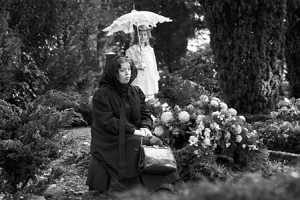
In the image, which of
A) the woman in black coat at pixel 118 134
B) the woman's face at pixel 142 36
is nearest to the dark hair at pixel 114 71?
the woman in black coat at pixel 118 134

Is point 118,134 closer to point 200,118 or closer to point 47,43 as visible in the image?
point 200,118

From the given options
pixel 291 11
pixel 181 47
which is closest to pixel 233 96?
pixel 291 11

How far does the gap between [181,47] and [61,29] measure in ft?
33.9

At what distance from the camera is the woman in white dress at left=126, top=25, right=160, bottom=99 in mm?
10477

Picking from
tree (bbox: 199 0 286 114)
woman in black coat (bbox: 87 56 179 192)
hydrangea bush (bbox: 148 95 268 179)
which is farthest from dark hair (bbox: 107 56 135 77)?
tree (bbox: 199 0 286 114)

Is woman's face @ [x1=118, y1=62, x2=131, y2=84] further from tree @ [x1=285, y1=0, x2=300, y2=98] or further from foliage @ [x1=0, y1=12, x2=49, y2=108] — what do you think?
tree @ [x1=285, y1=0, x2=300, y2=98]

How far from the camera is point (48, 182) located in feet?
15.6

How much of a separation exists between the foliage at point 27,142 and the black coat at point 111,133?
46 cm

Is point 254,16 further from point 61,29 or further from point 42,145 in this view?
point 42,145

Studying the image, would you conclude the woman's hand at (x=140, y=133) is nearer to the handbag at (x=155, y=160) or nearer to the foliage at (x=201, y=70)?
the handbag at (x=155, y=160)

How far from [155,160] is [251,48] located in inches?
200

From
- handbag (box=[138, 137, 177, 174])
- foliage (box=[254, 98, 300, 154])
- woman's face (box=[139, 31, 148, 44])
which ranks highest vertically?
woman's face (box=[139, 31, 148, 44])

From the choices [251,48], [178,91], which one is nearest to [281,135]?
[251,48]

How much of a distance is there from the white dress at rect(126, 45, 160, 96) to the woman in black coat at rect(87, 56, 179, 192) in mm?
4703
